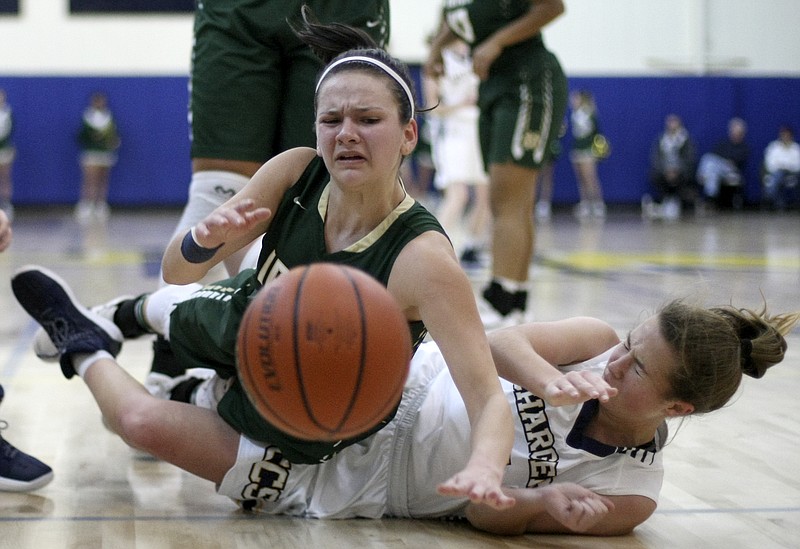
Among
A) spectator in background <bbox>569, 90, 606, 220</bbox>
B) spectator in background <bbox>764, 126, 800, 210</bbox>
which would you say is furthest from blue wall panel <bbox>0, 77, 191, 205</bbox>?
spectator in background <bbox>764, 126, 800, 210</bbox>

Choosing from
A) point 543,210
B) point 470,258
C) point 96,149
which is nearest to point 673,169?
point 543,210

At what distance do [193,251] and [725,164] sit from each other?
1567cm

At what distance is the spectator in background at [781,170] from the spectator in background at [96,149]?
9.98 metres

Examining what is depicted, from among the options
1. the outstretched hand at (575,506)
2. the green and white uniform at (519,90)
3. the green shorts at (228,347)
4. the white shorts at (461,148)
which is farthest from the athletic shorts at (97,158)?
the outstretched hand at (575,506)

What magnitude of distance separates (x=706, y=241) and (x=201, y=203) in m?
8.22

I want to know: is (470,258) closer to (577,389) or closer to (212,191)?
(212,191)

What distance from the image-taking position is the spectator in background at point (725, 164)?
55.0ft

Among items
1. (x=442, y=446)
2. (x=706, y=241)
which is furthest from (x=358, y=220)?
(x=706, y=241)

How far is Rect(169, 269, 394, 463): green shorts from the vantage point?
238 centimetres

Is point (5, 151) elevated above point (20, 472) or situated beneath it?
situated beneath

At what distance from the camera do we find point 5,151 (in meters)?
14.9

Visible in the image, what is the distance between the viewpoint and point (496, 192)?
4859 mm

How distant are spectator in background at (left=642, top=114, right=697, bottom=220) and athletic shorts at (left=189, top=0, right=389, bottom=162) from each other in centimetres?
1329

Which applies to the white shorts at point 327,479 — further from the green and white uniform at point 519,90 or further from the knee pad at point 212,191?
the green and white uniform at point 519,90
